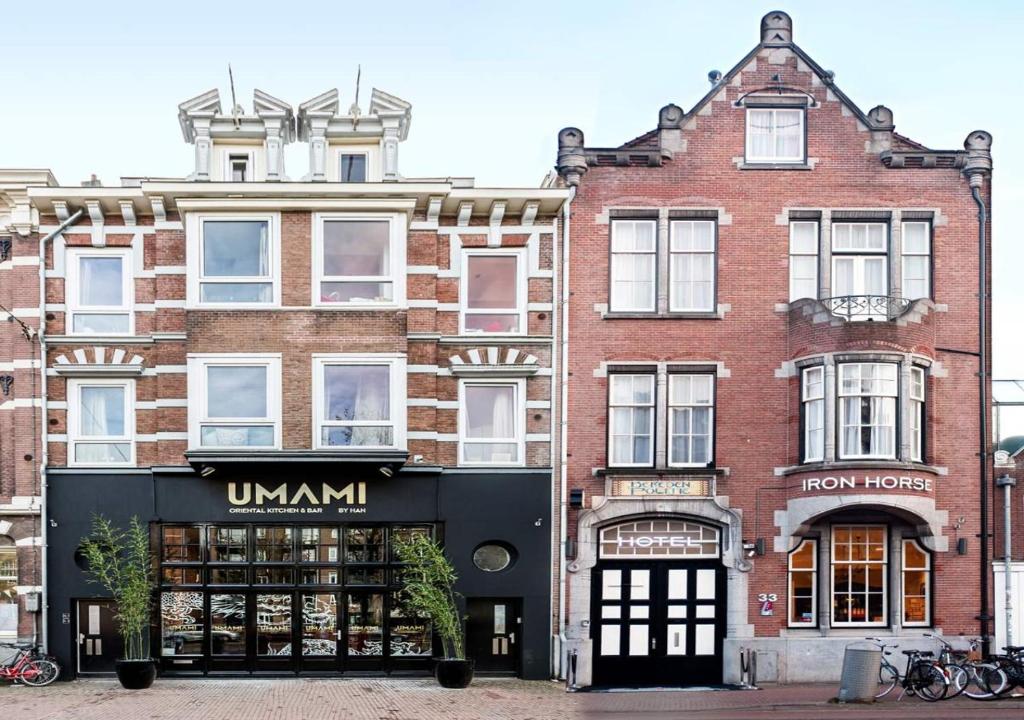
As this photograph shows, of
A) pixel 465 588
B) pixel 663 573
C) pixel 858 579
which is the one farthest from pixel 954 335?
pixel 465 588

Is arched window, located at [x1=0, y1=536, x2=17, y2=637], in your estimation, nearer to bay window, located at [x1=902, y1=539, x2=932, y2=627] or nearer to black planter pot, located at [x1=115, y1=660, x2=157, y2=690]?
black planter pot, located at [x1=115, y1=660, x2=157, y2=690]

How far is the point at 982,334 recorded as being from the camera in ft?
77.4

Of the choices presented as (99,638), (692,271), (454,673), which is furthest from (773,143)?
(99,638)

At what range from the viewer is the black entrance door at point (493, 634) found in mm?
23172

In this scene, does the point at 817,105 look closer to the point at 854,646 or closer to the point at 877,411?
the point at 877,411

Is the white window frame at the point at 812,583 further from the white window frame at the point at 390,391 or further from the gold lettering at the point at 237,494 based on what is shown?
the gold lettering at the point at 237,494

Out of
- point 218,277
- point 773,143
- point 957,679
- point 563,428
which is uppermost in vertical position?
point 773,143

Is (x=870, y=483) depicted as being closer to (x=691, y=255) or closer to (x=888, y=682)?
(x=888, y=682)

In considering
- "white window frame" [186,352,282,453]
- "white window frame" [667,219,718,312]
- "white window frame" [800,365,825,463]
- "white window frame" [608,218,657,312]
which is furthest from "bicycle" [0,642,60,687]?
"white window frame" [800,365,825,463]

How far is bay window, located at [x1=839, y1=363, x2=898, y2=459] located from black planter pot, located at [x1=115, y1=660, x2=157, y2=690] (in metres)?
14.6

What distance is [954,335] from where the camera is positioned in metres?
23.6

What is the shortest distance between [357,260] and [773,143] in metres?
9.30

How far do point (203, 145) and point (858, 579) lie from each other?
16.8 m

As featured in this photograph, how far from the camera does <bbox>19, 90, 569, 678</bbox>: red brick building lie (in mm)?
22750
